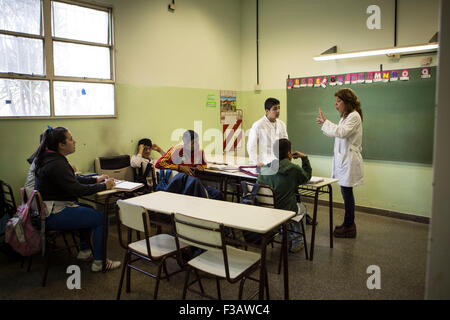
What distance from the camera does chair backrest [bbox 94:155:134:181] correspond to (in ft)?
14.0

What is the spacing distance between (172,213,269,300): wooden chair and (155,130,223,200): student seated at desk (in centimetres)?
126

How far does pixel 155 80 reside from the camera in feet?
16.2

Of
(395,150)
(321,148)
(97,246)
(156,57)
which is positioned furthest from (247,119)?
(97,246)

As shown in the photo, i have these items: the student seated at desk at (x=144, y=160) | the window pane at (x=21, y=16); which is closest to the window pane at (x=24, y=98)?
the window pane at (x=21, y=16)

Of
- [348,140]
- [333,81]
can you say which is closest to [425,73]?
[333,81]

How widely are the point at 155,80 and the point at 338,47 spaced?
8.66 ft

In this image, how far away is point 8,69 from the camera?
11.8 feet

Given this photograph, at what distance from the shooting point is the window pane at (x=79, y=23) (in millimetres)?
3971

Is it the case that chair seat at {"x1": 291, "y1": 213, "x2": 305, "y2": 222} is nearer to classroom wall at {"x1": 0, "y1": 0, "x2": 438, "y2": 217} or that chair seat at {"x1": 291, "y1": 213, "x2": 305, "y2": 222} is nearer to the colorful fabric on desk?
the colorful fabric on desk

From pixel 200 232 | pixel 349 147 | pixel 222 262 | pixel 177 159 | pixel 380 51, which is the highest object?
pixel 380 51

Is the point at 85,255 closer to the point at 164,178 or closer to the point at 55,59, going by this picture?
the point at 164,178

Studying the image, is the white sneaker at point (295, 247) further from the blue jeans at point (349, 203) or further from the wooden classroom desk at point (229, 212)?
the wooden classroom desk at point (229, 212)
